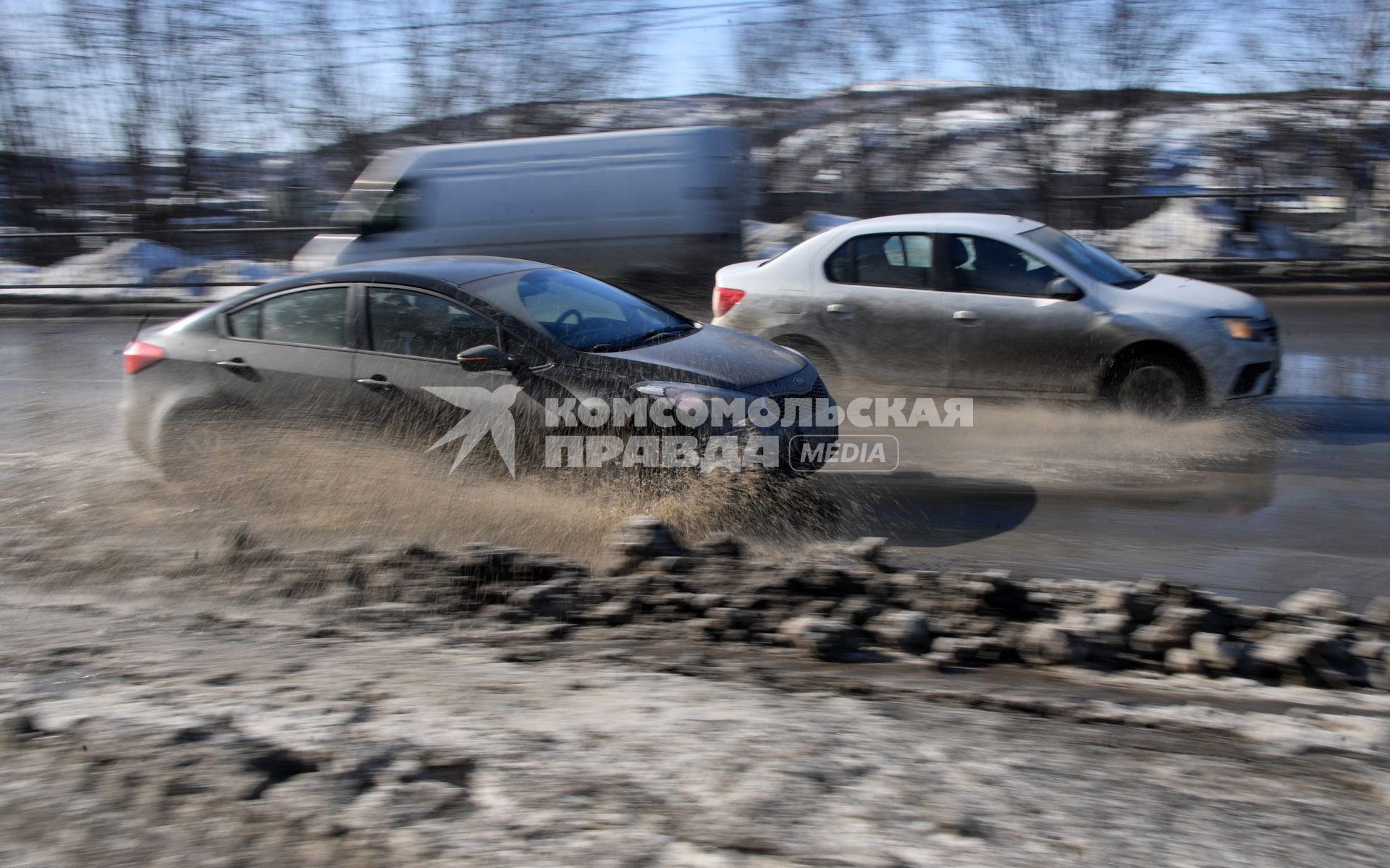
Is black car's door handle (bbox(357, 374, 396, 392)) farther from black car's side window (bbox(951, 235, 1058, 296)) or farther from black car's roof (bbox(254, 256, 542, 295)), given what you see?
black car's side window (bbox(951, 235, 1058, 296))

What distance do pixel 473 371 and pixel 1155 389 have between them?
4.65 m

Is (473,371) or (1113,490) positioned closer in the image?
(473,371)

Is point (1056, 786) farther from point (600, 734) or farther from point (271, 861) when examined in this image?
point (271, 861)

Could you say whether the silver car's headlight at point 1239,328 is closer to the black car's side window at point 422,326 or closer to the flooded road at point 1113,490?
the flooded road at point 1113,490

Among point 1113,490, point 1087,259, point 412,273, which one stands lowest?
point 1113,490

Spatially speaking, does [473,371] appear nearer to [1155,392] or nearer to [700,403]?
[700,403]

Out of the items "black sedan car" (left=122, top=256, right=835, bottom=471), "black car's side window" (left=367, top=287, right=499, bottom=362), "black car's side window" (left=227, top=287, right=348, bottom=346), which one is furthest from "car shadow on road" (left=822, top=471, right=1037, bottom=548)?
"black car's side window" (left=227, top=287, right=348, bottom=346)

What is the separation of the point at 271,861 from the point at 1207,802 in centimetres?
247

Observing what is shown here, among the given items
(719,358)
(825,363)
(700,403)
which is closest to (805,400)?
(719,358)

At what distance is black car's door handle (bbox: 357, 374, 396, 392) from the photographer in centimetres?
596

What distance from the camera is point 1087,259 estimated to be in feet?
25.8

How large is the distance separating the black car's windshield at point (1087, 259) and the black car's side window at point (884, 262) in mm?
784

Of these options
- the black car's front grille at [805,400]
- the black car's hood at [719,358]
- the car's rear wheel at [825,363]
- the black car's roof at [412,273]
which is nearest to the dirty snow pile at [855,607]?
the black car's front grille at [805,400]

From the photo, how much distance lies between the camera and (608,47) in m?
23.0
